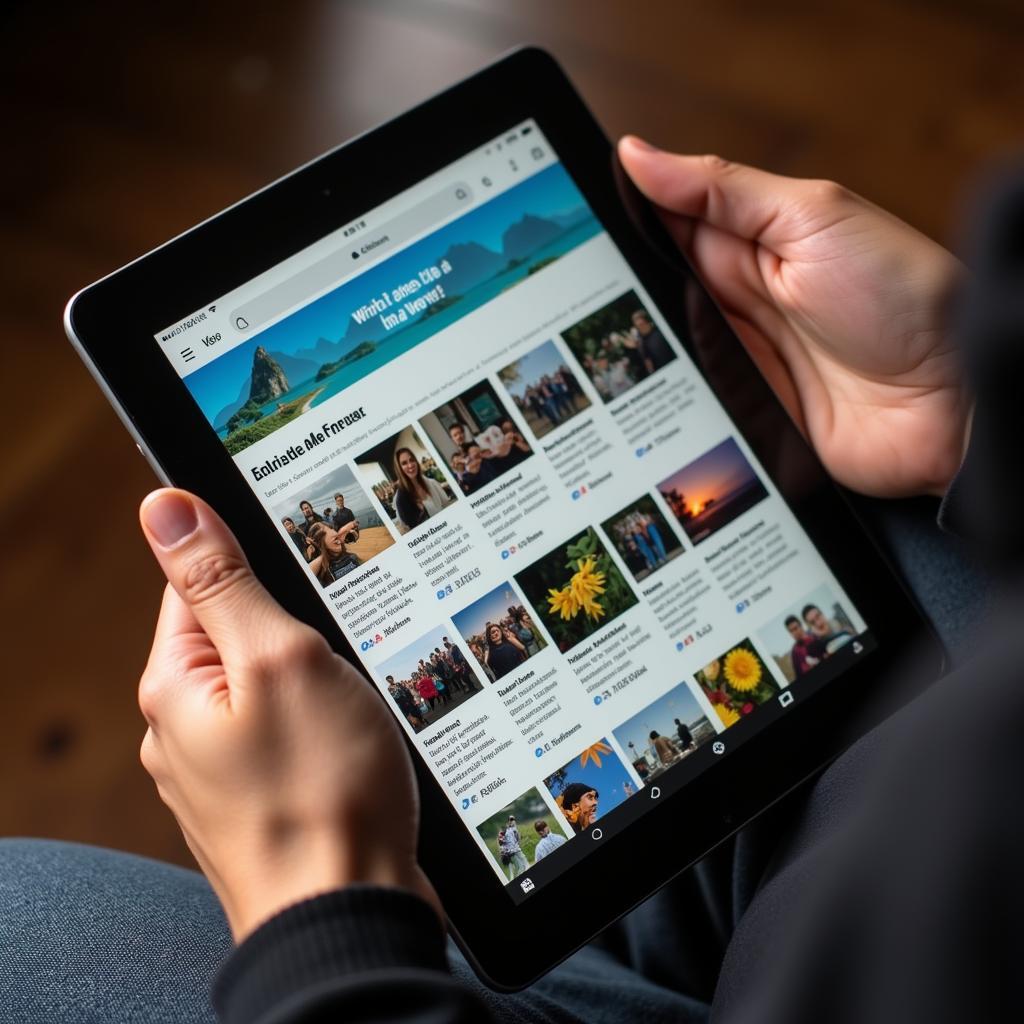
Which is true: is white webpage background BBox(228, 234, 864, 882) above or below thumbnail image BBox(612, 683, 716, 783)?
above

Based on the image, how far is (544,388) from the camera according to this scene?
2.13ft

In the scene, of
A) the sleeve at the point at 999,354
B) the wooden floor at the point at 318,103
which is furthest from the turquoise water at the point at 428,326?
the wooden floor at the point at 318,103

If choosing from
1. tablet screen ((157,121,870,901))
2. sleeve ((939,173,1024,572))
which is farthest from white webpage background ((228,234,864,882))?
sleeve ((939,173,1024,572))

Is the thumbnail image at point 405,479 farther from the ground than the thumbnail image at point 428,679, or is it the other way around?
the thumbnail image at point 405,479

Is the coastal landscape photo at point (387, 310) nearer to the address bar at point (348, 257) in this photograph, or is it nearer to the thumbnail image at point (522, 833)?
the address bar at point (348, 257)

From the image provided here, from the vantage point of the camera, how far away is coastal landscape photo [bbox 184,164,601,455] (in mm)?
587

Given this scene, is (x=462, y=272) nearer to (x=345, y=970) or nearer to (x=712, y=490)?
(x=712, y=490)

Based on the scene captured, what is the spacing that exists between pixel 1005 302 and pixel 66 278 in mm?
1138

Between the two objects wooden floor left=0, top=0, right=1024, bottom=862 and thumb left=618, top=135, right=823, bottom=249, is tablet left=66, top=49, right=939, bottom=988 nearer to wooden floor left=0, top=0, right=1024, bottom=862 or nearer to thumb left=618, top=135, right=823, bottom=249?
thumb left=618, top=135, right=823, bottom=249

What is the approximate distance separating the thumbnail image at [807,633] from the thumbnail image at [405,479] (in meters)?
0.22

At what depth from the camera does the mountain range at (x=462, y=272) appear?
0.60m

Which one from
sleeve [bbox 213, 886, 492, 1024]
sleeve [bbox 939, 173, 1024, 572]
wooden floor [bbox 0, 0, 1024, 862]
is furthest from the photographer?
wooden floor [bbox 0, 0, 1024, 862]

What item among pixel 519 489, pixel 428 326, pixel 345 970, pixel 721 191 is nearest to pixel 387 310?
pixel 428 326

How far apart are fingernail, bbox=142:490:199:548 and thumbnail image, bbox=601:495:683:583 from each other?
0.24m
